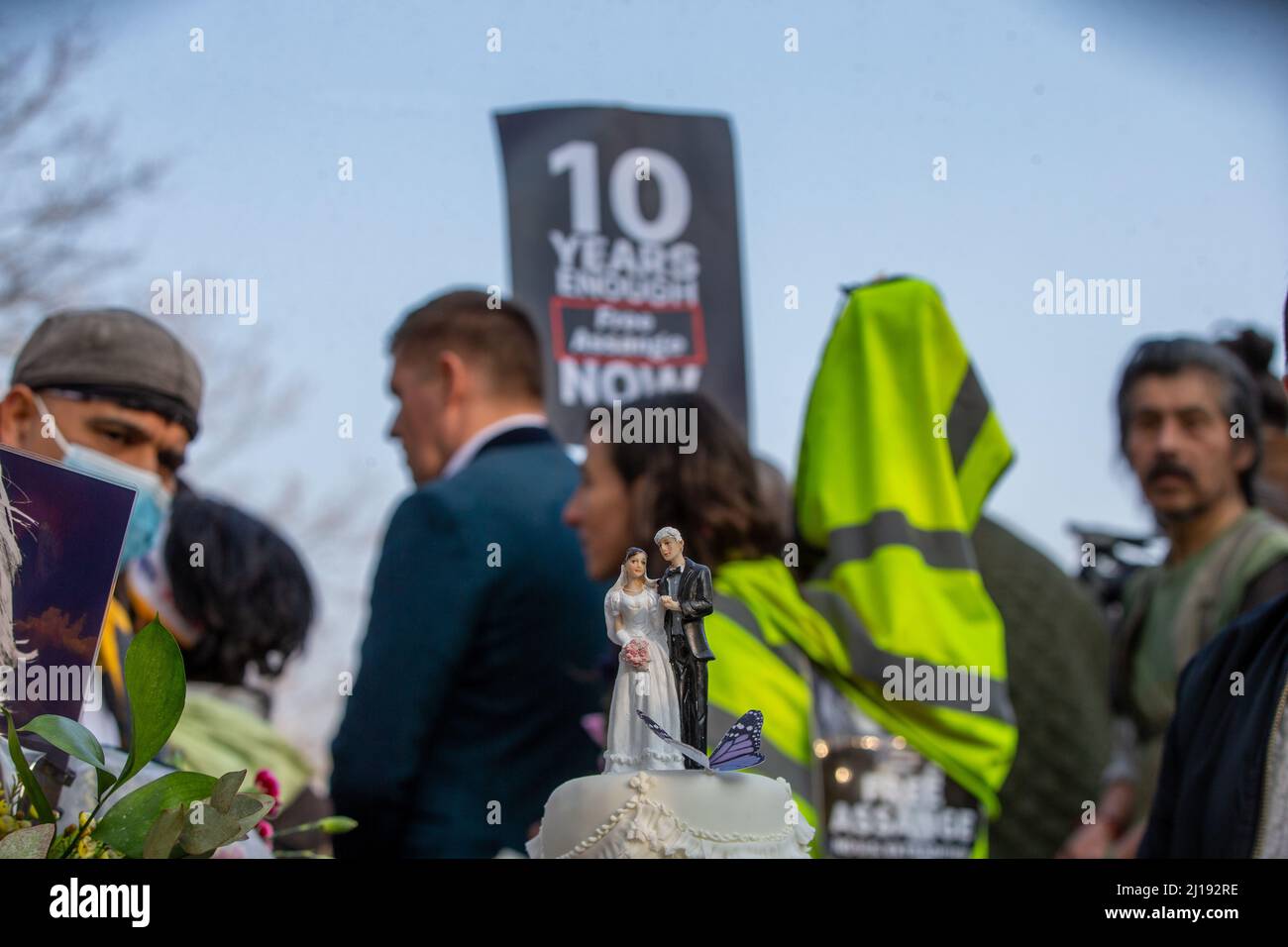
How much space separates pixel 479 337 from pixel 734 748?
1.56 metres

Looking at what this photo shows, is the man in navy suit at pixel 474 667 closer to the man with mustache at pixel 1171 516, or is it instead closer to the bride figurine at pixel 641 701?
the bride figurine at pixel 641 701

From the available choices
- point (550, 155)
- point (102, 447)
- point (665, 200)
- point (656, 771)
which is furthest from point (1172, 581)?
point (102, 447)

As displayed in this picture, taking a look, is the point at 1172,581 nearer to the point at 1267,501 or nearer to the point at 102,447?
the point at 1267,501

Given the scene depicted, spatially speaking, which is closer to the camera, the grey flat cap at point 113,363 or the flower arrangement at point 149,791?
the flower arrangement at point 149,791

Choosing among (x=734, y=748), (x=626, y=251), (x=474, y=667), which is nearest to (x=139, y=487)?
(x=474, y=667)

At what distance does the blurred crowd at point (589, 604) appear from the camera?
2.23 m

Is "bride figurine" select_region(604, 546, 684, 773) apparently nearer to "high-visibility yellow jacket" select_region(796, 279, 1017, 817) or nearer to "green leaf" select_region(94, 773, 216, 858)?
"green leaf" select_region(94, 773, 216, 858)

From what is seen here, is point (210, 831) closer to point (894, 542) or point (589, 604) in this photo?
point (589, 604)

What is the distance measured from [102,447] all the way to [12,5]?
3.69 ft

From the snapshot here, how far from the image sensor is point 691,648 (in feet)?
5.00

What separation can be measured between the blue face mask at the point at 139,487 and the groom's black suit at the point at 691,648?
116 centimetres

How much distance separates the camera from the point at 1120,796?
288 centimetres

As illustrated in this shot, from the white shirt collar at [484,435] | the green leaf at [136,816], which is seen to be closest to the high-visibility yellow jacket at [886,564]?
the white shirt collar at [484,435]

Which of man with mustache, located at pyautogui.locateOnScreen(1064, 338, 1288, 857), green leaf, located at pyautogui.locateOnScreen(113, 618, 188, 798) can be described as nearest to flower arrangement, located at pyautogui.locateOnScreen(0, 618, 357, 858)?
green leaf, located at pyautogui.locateOnScreen(113, 618, 188, 798)
